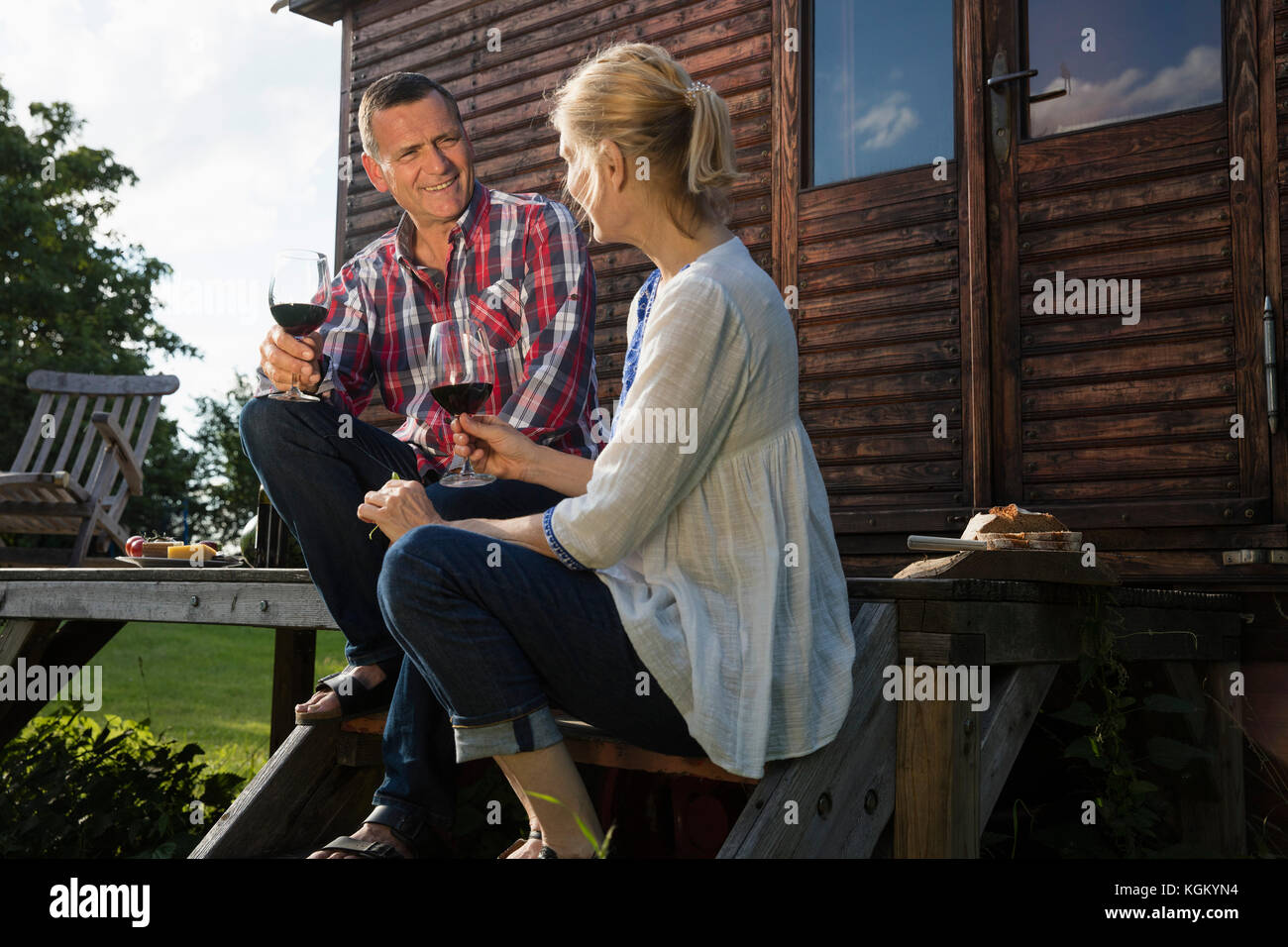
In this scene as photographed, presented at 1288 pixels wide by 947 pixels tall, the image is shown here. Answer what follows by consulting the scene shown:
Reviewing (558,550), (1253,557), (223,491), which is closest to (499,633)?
(558,550)

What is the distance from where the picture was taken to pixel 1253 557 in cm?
350

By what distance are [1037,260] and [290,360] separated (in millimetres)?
2837

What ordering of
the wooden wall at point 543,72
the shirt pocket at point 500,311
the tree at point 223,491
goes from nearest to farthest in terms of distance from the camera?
1. the shirt pocket at point 500,311
2. the wooden wall at point 543,72
3. the tree at point 223,491

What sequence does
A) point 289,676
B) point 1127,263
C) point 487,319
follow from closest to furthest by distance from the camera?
1. point 487,319
2. point 1127,263
3. point 289,676

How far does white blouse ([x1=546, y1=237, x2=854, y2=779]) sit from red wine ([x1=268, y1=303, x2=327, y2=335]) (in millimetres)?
938

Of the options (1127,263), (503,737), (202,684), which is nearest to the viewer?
(503,737)

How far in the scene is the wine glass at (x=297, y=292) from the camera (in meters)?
2.29

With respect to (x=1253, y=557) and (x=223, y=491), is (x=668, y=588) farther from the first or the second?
(x=223, y=491)

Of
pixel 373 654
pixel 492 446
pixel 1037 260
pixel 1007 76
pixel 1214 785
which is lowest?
pixel 1214 785

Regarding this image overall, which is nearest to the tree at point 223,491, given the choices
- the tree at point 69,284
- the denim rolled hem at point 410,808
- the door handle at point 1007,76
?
the tree at point 69,284

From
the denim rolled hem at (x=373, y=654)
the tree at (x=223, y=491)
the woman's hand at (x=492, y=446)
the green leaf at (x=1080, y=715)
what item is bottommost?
the green leaf at (x=1080, y=715)

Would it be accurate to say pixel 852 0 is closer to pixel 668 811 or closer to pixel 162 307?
pixel 668 811

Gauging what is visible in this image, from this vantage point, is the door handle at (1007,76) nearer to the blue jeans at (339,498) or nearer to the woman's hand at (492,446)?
the blue jeans at (339,498)
